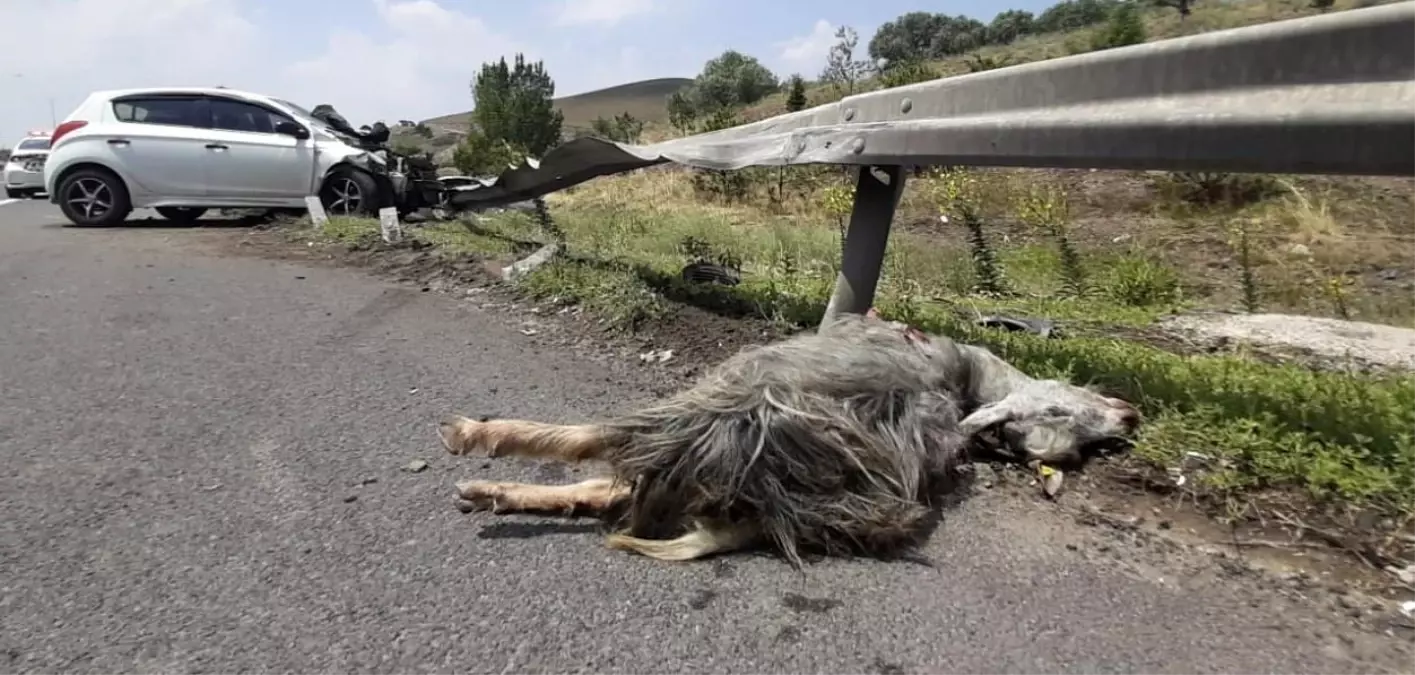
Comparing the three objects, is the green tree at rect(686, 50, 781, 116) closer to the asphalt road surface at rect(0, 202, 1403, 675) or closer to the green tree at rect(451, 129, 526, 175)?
the green tree at rect(451, 129, 526, 175)

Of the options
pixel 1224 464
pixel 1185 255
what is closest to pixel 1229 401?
pixel 1224 464

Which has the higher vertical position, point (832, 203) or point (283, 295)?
point (832, 203)

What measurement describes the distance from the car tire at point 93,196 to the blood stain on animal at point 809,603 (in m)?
12.0

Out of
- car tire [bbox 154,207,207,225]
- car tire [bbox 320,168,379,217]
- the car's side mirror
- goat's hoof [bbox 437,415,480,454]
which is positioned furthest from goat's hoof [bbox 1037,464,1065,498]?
car tire [bbox 154,207,207,225]

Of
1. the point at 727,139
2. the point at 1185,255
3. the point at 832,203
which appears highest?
the point at 727,139

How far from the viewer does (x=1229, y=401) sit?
147 inches

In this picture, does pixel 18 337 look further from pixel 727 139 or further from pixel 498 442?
pixel 727 139

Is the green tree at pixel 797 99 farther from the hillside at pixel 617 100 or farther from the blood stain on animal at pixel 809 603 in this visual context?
the hillside at pixel 617 100

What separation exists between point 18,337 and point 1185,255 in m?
9.13

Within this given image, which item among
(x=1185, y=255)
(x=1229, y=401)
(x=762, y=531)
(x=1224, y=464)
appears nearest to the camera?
(x=762, y=531)

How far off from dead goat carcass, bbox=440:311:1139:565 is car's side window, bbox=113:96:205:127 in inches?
426

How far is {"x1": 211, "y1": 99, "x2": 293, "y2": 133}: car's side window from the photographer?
12.1 metres

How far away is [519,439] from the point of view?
3199mm

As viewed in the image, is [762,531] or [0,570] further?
[762,531]
